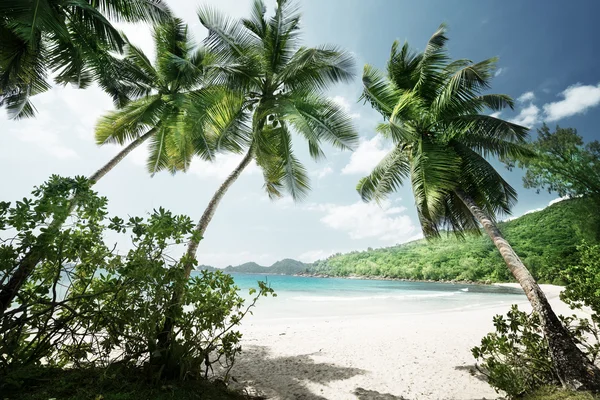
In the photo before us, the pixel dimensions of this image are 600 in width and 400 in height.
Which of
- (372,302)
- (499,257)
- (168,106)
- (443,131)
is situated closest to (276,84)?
(168,106)

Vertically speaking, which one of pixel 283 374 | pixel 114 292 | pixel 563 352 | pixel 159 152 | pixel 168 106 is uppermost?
pixel 168 106

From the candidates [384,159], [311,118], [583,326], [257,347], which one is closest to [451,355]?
[583,326]

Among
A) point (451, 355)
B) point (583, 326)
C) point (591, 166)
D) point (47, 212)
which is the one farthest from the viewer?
point (591, 166)

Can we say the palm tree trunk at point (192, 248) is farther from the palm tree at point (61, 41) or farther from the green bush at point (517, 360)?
the green bush at point (517, 360)

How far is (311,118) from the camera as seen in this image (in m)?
6.89

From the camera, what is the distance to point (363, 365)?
20.2 ft

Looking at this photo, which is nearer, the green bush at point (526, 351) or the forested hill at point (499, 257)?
the green bush at point (526, 351)

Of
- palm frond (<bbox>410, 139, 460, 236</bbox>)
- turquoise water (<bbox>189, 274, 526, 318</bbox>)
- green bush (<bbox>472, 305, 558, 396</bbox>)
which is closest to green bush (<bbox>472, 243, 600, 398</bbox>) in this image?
green bush (<bbox>472, 305, 558, 396</bbox>)

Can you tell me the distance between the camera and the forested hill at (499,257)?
14468 millimetres

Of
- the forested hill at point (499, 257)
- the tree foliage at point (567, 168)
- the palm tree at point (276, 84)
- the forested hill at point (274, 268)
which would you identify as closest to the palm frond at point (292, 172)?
the palm tree at point (276, 84)

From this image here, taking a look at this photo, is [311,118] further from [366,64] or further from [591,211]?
[591,211]

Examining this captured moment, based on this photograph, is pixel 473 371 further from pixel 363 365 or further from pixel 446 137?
pixel 446 137

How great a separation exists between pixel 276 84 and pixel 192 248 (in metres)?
5.22

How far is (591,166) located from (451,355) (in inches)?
477
